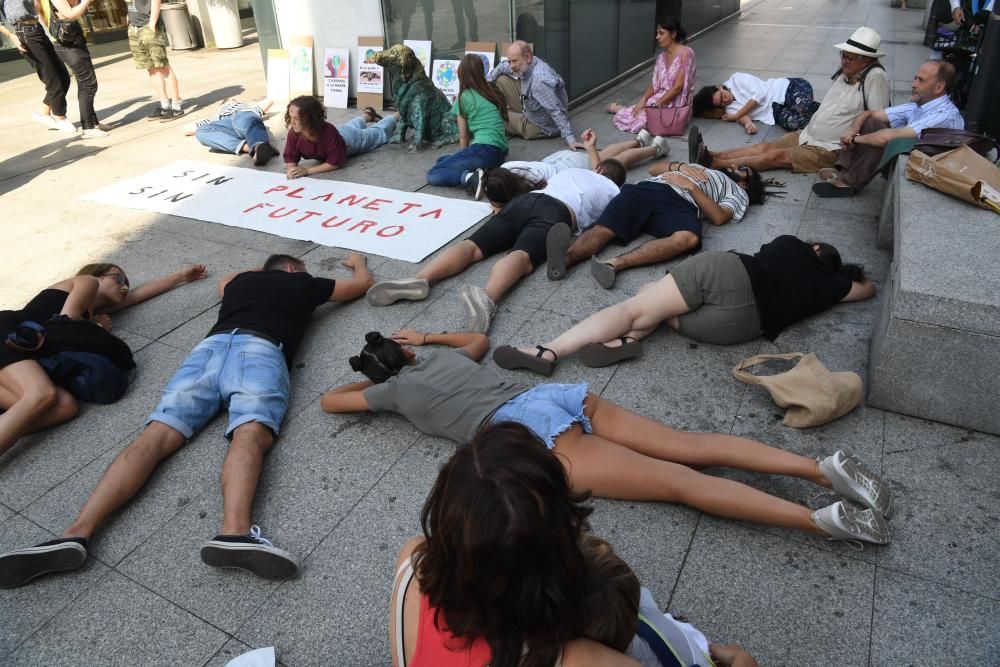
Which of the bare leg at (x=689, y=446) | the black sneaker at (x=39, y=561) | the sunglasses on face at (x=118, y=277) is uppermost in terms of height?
the sunglasses on face at (x=118, y=277)

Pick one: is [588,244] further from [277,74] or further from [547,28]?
[277,74]

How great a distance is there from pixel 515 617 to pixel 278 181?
6.12 meters

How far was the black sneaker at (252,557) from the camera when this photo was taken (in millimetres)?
2514

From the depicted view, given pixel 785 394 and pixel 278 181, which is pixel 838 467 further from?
pixel 278 181

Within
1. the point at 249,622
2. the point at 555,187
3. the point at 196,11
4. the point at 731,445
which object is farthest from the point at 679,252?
the point at 196,11

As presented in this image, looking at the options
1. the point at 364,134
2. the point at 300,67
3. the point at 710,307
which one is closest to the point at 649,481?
the point at 710,307

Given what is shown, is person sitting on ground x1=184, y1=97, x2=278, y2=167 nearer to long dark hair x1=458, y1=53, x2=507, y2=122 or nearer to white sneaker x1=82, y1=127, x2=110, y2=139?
white sneaker x1=82, y1=127, x2=110, y2=139

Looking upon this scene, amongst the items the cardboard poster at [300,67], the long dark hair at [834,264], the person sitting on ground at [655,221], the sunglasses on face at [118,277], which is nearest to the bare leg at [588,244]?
the person sitting on ground at [655,221]

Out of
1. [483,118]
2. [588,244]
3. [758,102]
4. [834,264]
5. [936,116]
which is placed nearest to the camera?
[834,264]

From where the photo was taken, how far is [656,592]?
2.43 m

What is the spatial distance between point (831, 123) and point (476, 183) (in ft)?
10.1

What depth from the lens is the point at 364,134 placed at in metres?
7.29

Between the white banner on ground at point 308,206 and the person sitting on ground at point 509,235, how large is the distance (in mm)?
484

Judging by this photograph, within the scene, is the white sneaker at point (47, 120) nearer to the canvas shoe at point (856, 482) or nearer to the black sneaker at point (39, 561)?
the black sneaker at point (39, 561)
